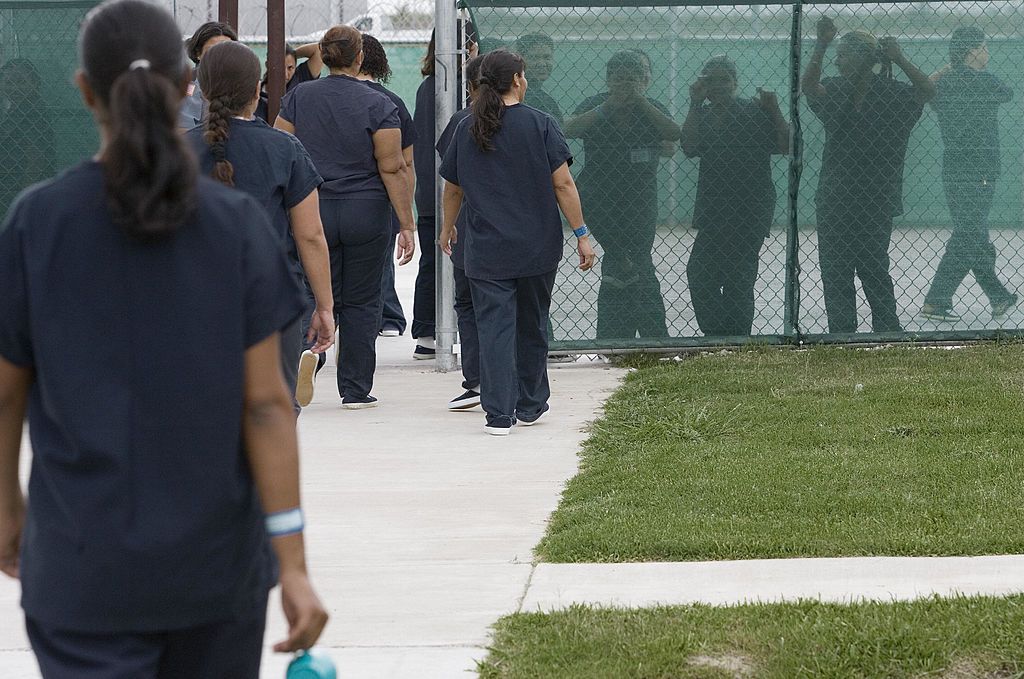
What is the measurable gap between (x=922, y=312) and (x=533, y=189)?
327 cm

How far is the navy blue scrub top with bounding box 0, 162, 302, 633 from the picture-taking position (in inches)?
84.4

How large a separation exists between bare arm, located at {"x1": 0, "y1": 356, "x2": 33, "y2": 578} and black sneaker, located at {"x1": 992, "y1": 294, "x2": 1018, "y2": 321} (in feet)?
25.3

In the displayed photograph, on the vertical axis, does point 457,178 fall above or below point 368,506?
above

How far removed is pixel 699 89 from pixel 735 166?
51 centimetres

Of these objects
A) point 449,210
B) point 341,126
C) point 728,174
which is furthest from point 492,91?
point 728,174

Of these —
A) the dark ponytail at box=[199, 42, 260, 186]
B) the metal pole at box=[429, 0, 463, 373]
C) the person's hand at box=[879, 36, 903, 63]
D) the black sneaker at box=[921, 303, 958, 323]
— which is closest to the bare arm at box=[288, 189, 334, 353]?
the dark ponytail at box=[199, 42, 260, 186]

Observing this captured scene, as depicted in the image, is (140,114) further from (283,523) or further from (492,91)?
(492,91)

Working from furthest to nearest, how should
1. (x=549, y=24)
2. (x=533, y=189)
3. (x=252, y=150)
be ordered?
(x=549, y=24)
(x=533, y=189)
(x=252, y=150)

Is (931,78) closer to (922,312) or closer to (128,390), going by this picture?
(922,312)

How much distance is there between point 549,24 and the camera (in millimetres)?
8828

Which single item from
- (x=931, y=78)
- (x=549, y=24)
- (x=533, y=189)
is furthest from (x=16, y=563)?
(x=931, y=78)

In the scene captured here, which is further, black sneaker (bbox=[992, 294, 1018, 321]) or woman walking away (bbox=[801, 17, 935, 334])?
black sneaker (bbox=[992, 294, 1018, 321])

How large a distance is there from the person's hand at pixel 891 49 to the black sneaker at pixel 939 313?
59.6 inches

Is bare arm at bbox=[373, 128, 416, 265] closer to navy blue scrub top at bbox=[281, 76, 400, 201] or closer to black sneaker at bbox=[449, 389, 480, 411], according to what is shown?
navy blue scrub top at bbox=[281, 76, 400, 201]
